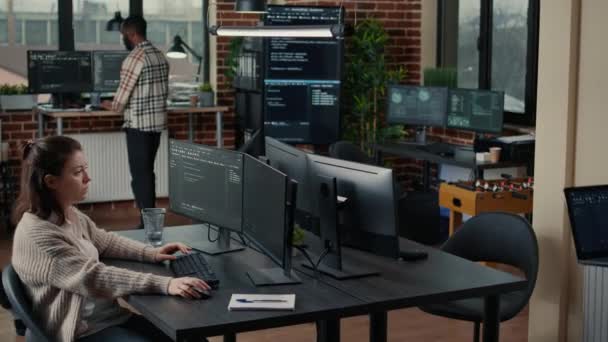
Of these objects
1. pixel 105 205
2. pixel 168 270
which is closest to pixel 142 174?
pixel 105 205

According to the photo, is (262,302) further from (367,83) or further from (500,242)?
(367,83)

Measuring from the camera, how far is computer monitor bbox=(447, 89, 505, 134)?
671 centimetres

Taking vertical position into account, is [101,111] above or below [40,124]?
above

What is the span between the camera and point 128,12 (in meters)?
8.16

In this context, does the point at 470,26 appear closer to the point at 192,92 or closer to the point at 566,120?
the point at 192,92

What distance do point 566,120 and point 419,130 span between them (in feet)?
11.5

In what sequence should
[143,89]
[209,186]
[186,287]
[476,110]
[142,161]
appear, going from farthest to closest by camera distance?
1. [142,161]
2. [143,89]
3. [476,110]
4. [209,186]
5. [186,287]

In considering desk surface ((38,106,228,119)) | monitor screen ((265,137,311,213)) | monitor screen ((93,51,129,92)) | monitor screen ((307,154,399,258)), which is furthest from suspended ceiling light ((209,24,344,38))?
monitor screen ((93,51,129,92))

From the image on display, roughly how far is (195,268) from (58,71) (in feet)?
15.0

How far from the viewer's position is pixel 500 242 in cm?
412

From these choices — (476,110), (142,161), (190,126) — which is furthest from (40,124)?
(476,110)

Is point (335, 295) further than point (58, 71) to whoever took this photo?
No

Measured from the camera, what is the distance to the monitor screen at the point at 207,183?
3.62 m

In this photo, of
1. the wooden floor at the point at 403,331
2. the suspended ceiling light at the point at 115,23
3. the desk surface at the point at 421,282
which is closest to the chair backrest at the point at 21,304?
the desk surface at the point at 421,282
